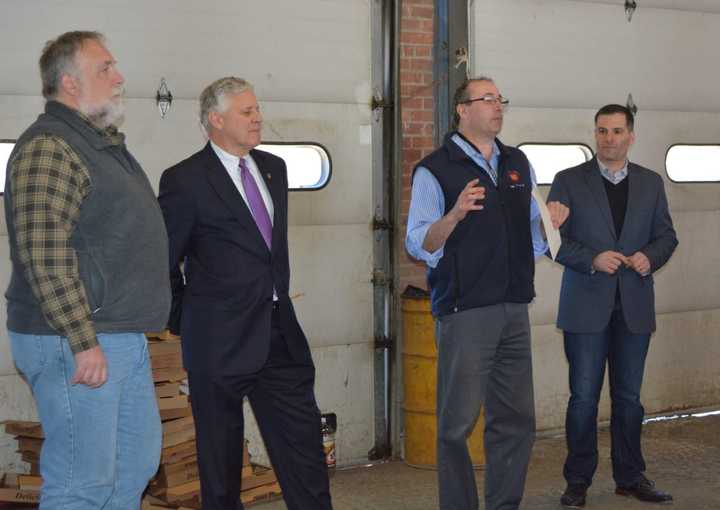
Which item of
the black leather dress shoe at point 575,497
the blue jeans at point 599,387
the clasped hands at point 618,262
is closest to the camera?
the clasped hands at point 618,262

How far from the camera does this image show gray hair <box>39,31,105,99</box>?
387 cm

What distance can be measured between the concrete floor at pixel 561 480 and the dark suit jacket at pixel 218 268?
2.00m

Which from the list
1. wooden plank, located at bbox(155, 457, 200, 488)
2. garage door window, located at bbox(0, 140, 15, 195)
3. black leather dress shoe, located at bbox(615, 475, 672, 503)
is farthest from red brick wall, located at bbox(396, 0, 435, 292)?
garage door window, located at bbox(0, 140, 15, 195)

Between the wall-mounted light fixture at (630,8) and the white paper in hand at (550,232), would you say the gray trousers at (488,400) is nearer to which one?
the white paper in hand at (550,232)

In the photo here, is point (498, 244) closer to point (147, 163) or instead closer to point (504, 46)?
point (147, 163)

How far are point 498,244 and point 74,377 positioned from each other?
7.11 feet

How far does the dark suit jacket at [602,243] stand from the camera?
5914 millimetres

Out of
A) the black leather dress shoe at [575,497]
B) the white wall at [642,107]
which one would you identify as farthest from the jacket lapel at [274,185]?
the white wall at [642,107]

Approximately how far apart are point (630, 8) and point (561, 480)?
3544 mm

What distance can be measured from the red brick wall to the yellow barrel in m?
0.31

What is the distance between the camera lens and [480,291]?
16.6 feet

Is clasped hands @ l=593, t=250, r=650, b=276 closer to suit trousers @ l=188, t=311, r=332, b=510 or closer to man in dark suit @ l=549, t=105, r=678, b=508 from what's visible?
man in dark suit @ l=549, t=105, r=678, b=508

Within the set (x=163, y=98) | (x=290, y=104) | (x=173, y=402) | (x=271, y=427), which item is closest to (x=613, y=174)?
(x=290, y=104)

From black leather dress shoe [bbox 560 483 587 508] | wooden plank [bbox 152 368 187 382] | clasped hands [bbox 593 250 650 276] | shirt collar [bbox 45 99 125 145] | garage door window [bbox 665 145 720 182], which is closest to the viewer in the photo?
shirt collar [bbox 45 99 125 145]
